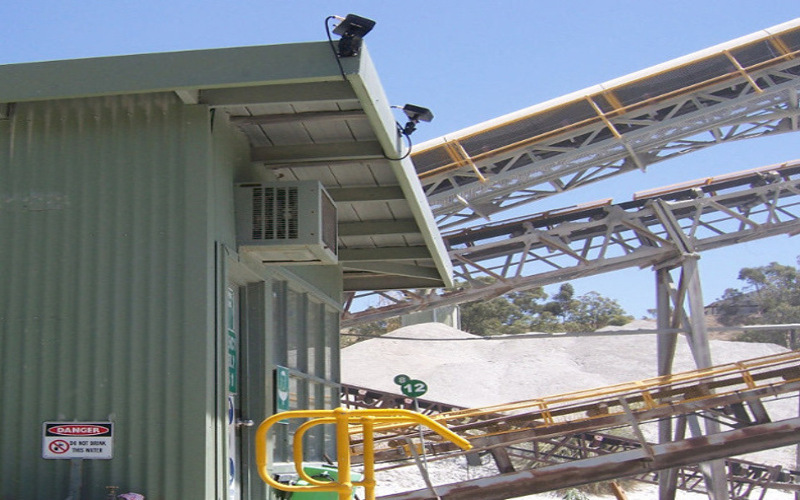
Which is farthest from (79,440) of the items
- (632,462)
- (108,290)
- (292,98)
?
(632,462)

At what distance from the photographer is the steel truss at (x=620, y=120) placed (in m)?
19.7

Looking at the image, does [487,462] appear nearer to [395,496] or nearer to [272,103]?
[395,496]

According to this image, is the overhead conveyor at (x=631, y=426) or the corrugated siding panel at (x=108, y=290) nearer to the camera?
the corrugated siding panel at (x=108, y=290)

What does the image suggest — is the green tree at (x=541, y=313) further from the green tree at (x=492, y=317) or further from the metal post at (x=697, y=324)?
the metal post at (x=697, y=324)

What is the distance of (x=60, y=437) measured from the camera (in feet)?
21.7

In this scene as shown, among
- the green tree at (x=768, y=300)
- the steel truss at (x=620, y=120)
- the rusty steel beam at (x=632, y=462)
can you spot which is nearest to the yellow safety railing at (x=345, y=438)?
the rusty steel beam at (x=632, y=462)

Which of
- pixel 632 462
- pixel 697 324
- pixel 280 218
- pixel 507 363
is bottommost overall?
pixel 632 462

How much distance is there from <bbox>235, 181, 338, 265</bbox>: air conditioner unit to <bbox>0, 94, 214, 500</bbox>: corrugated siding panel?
2.91 feet

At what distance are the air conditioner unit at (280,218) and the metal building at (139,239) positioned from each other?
0.04 feet

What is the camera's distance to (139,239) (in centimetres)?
691

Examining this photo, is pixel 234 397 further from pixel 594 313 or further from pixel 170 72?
pixel 594 313

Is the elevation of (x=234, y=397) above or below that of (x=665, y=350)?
below

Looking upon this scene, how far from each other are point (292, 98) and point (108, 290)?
1.93 meters

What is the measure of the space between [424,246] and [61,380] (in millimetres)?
5255
